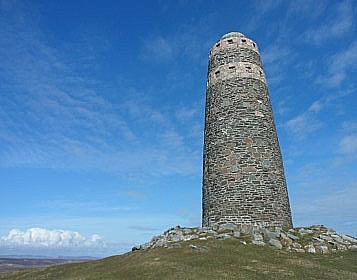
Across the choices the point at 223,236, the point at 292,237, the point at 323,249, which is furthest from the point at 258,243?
the point at 323,249

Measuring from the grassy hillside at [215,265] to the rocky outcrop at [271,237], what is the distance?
2.61 feet

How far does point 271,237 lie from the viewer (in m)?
23.4

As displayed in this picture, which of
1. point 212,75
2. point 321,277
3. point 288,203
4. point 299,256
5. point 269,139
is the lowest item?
point 321,277

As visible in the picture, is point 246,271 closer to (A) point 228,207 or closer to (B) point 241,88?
(A) point 228,207

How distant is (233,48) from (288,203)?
42.2 feet

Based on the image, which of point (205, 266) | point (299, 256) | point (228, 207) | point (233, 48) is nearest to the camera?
point (205, 266)

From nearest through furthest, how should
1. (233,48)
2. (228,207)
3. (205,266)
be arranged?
(205,266)
(228,207)
(233,48)

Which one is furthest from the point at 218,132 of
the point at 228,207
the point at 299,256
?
the point at 299,256

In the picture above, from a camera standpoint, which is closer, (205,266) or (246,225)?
(205,266)

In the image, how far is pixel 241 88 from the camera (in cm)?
2853

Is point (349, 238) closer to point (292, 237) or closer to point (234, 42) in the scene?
point (292, 237)

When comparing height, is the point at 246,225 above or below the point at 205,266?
above

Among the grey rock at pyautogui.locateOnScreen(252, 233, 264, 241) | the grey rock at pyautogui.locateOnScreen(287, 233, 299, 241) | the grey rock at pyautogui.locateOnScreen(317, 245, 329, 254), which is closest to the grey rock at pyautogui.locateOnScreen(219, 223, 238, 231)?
the grey rock at pyautogui.locateOnScreen(252, 233, 264, 241)

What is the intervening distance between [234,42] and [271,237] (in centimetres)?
1565
